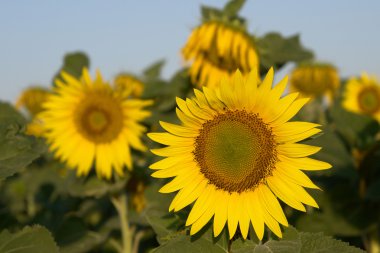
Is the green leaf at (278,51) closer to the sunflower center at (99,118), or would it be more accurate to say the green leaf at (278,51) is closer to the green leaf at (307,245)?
the sunflower center at (99,118)

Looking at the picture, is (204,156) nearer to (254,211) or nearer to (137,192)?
(254,211)

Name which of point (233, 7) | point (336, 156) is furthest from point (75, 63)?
point (336, 156)

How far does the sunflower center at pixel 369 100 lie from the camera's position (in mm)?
6316

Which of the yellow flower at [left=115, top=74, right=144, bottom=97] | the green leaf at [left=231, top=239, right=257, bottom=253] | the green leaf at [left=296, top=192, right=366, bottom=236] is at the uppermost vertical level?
the yellow flower at [left=115, top=74, right=144, bottom=97]

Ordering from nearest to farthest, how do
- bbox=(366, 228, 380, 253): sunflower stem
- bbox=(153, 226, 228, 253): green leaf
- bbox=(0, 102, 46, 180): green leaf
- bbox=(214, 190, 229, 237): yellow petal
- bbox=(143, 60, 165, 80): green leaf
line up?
bbox=(153, 226, 228, 253): green leaf < bbox=(214, 190, 229, 237): yellow petal < bbox=(0, 102, 46, 180): green leaf < bbox=(366, 228, 380, 253): sunflower stem < bbox=(143, 60, 165, 80): green leaf

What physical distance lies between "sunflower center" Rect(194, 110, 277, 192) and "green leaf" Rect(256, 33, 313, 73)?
6.66ft

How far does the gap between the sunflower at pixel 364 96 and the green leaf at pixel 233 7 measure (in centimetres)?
273

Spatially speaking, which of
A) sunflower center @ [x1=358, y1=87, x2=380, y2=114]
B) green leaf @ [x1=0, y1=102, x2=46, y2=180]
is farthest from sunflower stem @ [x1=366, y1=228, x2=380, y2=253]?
sunflower center @ [x1=358, y1=87, x2=380, y2=114]

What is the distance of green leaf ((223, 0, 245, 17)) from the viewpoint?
3.85 metres

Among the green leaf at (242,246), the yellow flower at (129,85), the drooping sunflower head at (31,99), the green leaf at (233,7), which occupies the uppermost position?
the green leaf at (233,7)

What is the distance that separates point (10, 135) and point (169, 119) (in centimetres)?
194

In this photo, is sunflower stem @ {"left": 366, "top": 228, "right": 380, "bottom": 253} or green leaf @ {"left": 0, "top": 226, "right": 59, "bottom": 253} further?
sunflower stem @ {"left": 366, "top": 228, "right": 380, "bottom": 253}

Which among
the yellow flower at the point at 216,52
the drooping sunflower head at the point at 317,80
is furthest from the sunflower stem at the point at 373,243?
the drooping sunflower head at the point at 317,80

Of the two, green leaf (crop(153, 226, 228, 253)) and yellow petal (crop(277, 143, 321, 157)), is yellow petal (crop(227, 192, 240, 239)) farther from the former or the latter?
yellow petal (crop(277, 143, 321, 157))
